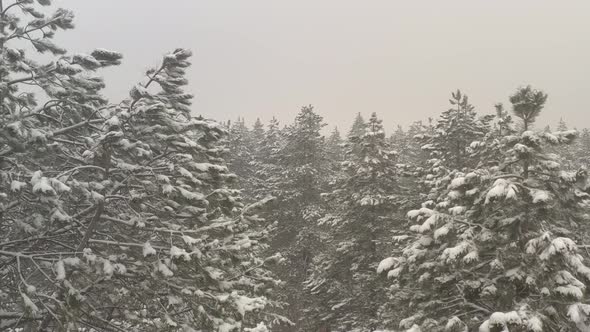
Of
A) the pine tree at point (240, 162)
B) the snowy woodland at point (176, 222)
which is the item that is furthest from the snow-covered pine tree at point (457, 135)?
the pine tree at point (240, 162)

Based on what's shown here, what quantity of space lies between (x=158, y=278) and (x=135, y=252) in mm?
1042

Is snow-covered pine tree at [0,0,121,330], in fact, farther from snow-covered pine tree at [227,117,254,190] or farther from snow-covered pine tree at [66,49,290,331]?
snow-covered pine tree at [227,117,254,190]

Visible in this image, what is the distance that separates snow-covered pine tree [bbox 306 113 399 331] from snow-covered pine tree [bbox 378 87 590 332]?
9854 millimetres

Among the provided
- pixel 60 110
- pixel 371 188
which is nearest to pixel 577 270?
pixel 60 110

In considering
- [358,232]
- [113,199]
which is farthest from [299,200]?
[113,199]

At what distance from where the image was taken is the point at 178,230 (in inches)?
381

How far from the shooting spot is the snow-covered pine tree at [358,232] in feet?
67.1

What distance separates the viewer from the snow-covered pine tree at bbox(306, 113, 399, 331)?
67.1 feet

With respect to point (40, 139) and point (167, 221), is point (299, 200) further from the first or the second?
point (40, 139)

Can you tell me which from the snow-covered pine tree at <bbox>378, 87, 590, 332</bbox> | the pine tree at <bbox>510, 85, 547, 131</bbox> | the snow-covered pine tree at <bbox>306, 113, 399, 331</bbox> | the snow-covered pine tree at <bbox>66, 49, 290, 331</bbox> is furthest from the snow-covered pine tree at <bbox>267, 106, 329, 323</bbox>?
the pine tree at <bbox>510, 85, 547, 131</bbox>

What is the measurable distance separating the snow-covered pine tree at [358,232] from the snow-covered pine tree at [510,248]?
32.3ft

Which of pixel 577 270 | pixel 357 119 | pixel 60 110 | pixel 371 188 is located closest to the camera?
pixel 577 270

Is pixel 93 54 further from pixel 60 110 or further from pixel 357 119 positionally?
pixel 357 119

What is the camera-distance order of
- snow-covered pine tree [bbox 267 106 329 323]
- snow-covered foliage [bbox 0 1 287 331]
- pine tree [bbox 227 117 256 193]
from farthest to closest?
pine tree [bbox 227 117 256 193]
snow-covered pine tree [bbox 267 106 329 323]
snow-covered foliage [bbox 0 1 287 331]
